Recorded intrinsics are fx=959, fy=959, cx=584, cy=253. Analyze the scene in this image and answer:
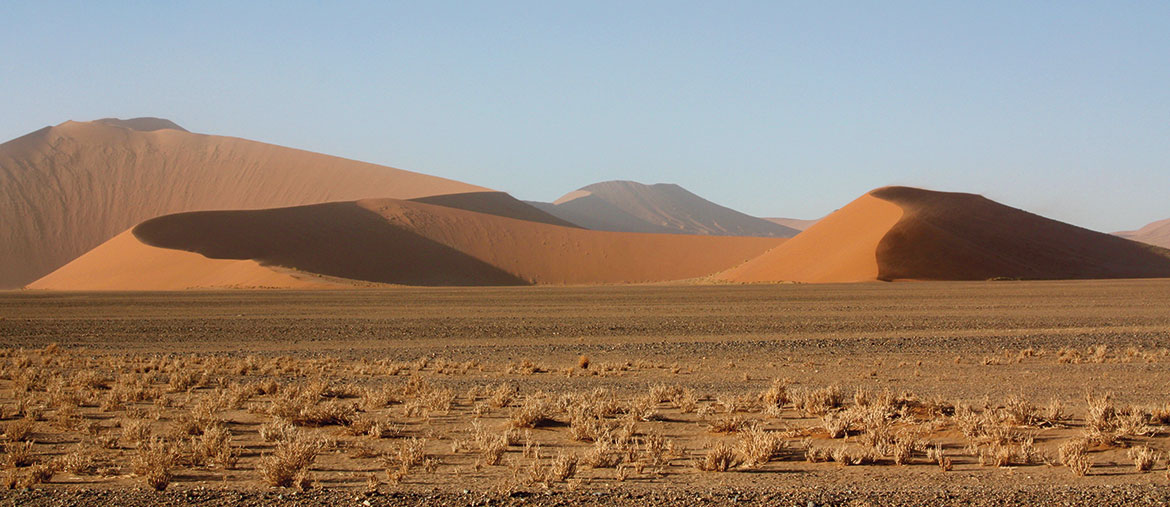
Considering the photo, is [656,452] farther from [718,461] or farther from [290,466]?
[290,466]

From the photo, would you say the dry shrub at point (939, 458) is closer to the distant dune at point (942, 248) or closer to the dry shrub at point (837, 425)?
the dry shrub at point (837, 425)

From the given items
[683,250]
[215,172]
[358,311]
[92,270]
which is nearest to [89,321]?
[358,311]

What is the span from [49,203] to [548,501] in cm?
9988

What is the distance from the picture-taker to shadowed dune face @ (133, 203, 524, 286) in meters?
66.1

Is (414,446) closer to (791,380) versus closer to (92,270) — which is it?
(791,380)

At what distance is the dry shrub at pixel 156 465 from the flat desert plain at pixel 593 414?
0.03 metres

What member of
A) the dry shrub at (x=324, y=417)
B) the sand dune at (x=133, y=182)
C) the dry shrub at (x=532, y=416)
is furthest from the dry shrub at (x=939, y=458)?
the sand dune at (x=133, y=182)

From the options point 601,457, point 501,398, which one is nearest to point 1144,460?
point 601,457

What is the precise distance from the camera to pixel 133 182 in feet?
330

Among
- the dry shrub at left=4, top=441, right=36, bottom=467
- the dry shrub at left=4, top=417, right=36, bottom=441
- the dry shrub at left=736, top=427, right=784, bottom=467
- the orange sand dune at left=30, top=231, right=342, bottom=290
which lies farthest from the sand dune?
the dry shrub at left=736, top=427, right=784, bottom=467

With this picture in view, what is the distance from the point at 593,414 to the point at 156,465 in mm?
4790

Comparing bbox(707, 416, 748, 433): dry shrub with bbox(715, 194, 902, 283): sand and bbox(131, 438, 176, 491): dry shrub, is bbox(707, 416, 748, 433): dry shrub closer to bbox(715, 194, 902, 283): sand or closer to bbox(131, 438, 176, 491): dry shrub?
bbox(131, 438, 176, 491): dry shrub

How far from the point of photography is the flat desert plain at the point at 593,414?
722 cm

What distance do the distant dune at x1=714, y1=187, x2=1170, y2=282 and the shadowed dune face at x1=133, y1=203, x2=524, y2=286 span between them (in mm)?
20805
